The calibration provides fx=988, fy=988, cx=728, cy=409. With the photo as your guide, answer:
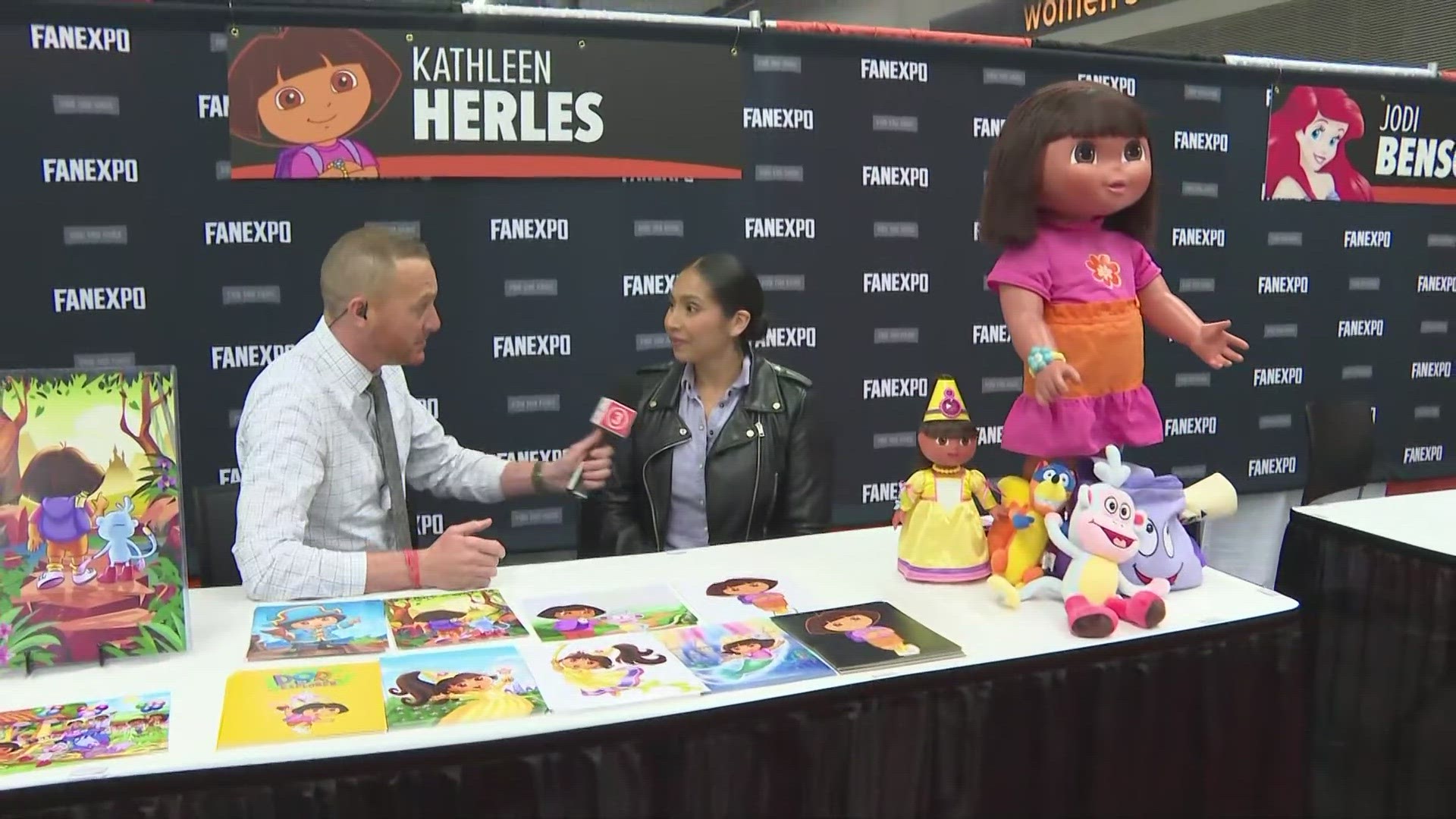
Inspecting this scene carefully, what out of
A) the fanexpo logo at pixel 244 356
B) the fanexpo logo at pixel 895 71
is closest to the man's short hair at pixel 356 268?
the fanexpo logo at pixel 244 356

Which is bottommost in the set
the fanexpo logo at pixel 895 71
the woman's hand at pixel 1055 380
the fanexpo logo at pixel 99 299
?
the woman's hand at pixel 1055 380

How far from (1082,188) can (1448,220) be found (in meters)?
3.59

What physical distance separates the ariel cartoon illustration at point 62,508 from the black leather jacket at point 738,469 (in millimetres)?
1123

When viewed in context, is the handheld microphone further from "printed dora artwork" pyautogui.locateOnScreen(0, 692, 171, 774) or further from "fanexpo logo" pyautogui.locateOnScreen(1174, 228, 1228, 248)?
"fanexpo logo" pyautogui.locateOnScreen(1174, 228, 1228, 248)

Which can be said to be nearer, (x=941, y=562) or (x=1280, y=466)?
(x=941, y=562)

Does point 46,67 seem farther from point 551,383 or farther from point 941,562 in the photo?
point 941,562

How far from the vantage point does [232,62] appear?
271 centimetres

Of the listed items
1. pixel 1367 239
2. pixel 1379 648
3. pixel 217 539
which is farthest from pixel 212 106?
pixel 1367 239

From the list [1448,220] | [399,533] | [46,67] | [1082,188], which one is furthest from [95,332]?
[1448,220]

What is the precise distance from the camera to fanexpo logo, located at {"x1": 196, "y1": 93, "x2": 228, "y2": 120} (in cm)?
272

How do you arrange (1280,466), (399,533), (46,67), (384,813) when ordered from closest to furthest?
(384,813)
(399,533)
(46,67)
(1280,466)

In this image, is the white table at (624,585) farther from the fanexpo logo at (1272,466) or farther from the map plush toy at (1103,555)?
the fanexpo logo at (1272,466)

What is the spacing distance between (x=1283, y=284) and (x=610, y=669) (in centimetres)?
362

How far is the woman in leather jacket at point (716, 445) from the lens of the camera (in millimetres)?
2111
